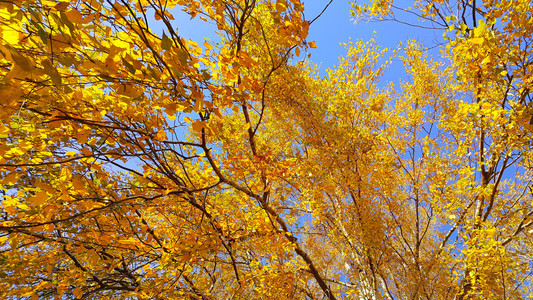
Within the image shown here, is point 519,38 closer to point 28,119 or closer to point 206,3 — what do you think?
point 206,3

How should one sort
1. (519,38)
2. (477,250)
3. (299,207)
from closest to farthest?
1. (519,38)
2. (477,250)
3. (299,207)

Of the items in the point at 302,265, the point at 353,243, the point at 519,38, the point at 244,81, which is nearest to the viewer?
the point at 244,81

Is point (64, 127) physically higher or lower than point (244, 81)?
higher

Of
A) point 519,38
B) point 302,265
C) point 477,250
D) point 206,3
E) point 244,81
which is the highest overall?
point 206,3

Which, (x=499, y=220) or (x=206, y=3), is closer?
(x=206, y=3)

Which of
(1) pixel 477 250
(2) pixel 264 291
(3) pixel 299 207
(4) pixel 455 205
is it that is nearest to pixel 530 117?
(1) pixel 477 250

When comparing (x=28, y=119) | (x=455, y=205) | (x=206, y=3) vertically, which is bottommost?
(x=455, y=205)

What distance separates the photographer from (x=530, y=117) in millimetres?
2270

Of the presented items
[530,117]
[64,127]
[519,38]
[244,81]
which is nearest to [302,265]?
[244,81]

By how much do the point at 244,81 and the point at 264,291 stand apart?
9.00ft

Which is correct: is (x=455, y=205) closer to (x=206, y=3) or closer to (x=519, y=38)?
(x=519, y=38)

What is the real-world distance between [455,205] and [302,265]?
8.47 feet

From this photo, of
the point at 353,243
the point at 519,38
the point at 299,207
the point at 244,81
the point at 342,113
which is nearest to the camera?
the point at 244,81

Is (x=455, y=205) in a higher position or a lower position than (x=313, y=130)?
lower
